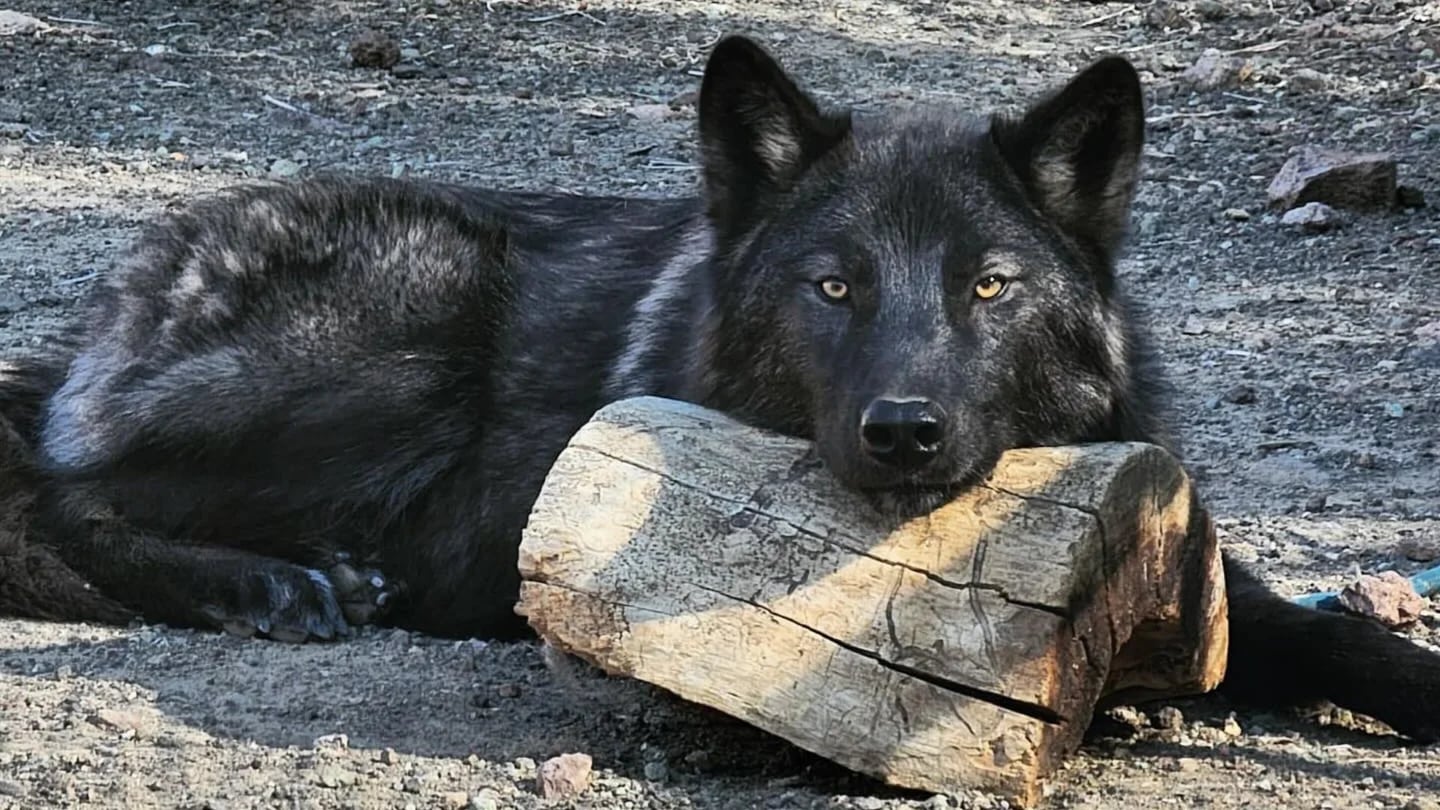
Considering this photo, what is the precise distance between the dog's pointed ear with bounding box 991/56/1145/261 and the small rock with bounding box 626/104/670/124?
597cm

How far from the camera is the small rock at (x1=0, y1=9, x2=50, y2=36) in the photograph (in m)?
12.1

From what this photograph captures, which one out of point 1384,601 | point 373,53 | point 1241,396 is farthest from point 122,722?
point 373,53

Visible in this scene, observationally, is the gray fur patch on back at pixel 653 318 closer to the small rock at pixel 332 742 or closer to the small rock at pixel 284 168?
the small rock at pixel 332 742

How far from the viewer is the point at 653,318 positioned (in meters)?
5.55

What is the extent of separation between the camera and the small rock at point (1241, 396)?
7145 millimetres

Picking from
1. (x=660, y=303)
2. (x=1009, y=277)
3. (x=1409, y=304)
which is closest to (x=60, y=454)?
(x=660, y=303)

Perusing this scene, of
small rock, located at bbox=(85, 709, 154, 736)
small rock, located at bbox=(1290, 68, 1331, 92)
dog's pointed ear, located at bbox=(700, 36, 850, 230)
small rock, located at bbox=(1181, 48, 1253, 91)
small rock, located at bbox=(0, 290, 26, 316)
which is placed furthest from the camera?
small rock, located at bbox=(1181, 48, 1253, 91)

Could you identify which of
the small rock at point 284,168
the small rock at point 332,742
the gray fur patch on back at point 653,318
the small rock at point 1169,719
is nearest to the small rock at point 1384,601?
the small rock at point 1169,719

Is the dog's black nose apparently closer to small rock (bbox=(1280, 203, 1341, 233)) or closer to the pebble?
small rock (bbox=(1280, 203, 1341, 233))

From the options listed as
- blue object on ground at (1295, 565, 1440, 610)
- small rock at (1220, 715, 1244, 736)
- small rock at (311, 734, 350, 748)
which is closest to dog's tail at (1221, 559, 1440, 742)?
small rock at (1220, 715, 1244, 736)

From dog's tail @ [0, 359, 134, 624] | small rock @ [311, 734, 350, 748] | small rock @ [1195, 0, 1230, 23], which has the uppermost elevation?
small rock @ [1195, 0, 1230, 23]

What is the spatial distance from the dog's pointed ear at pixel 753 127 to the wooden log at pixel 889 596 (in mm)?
953

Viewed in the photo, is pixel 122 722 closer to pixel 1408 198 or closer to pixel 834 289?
pixel 834 289

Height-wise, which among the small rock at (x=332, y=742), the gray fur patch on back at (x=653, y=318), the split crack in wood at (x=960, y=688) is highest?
the gray fur patch on back at (x=653, y=318)
